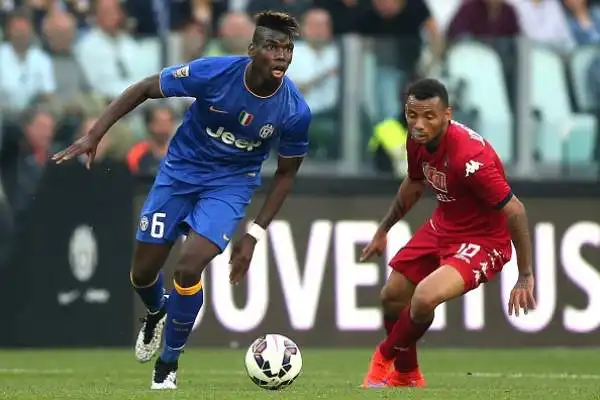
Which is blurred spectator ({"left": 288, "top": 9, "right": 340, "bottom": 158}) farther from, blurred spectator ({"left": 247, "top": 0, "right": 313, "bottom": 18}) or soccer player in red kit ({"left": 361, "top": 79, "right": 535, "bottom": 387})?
soccer player in red kit ({"left": 361, "top": 79, "right": 535, "bottom": 387})

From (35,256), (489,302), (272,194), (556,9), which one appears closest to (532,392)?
(272,194)

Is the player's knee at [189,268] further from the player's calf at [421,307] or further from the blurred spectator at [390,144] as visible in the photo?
the blurred spectator at [390,144]

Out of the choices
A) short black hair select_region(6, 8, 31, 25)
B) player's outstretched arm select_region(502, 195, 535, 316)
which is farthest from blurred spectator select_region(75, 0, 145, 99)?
player's outstretched arm select_region(502, 195, 535, 316)

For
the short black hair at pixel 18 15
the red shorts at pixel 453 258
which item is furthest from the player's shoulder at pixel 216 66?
the short black hair at pixel 18 15

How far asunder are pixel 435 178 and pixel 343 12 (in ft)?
21.6

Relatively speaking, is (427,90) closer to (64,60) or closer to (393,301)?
(393,301)

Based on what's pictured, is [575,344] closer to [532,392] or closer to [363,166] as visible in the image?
[363,166]

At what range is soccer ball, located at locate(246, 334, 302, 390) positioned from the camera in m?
9.62

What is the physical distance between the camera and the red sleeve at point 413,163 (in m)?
10.2

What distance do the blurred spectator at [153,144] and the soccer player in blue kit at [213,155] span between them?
451 centimetres

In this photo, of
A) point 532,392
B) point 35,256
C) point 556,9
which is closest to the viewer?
point 532,392

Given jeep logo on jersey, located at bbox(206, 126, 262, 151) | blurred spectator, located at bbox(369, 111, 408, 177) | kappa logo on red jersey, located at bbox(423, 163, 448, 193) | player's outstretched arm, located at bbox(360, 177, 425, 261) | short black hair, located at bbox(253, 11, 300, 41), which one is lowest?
blurred spectator, located at bbox(369, 111, 408, 177)

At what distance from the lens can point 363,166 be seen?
15234 mm

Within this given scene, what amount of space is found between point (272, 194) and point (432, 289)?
1.21m
